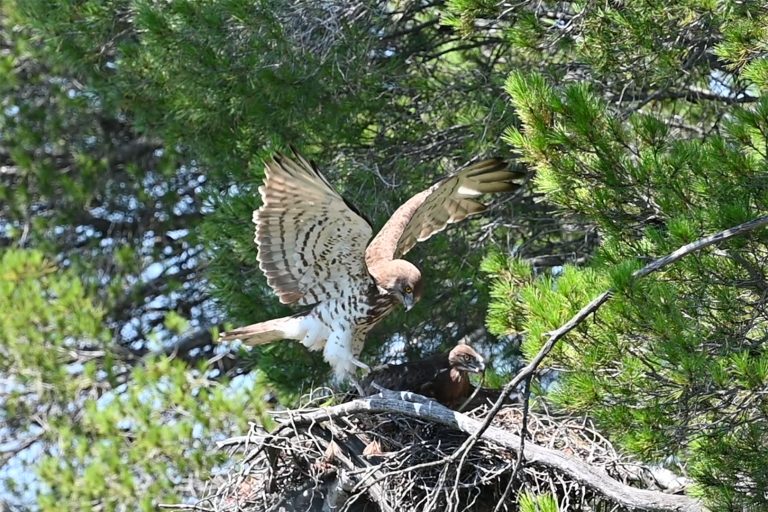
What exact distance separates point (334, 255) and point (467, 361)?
33.7 inches

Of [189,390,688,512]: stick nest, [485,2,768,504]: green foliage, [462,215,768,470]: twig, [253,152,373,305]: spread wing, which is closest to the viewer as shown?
[462,215,768,470]: twig

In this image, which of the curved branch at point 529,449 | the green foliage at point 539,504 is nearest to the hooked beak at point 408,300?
the curved branch at point 529,449

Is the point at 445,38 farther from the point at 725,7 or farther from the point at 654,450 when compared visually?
the point at 654,450

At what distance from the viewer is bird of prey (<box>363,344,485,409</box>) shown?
21.3 ft

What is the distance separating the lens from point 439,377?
652 cm

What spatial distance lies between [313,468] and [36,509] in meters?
4.11

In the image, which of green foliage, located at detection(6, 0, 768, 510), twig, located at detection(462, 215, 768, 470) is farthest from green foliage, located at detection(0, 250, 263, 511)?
twig, located at detection(462, 215, 768, 470)

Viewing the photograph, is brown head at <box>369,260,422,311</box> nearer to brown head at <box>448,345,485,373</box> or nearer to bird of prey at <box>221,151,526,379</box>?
bird of prey at <box>221,151,526,379</box>

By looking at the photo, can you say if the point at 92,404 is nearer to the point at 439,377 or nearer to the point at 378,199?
the point at 378,199

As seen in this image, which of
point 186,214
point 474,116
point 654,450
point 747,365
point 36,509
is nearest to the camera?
point 747,365

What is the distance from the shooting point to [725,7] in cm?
530

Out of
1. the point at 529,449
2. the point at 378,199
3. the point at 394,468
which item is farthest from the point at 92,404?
the point at 529,449

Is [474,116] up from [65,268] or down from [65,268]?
up

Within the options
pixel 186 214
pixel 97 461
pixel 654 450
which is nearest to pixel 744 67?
pixel 654 450
